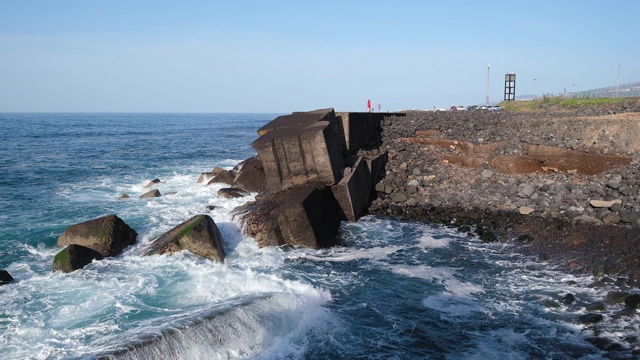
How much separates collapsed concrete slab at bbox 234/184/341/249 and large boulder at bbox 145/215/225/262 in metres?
1.16

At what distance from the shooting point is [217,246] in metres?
10.1

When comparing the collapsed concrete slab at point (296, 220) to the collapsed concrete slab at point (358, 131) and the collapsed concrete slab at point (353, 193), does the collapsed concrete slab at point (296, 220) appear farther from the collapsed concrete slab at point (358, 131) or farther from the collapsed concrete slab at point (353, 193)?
the collapsed concrete slab at point (358, 131)

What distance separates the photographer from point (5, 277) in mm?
8750

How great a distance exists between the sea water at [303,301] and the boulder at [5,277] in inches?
6.8

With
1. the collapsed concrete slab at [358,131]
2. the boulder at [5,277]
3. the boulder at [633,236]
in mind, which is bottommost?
the boulder at [5,277]

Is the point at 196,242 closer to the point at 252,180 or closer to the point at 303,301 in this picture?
the point at 303,301

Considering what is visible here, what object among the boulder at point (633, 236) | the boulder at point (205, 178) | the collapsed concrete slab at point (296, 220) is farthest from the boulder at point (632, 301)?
the boulder at point (205, 178)

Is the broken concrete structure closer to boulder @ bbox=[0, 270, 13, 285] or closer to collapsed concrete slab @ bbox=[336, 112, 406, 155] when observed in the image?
collapsed concrete slab @ bbox=[336, 112, 406, 155]

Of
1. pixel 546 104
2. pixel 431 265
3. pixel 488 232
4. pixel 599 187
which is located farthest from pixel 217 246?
pixel 546 104

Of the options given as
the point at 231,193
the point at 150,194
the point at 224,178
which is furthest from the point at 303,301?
the point at 224,178

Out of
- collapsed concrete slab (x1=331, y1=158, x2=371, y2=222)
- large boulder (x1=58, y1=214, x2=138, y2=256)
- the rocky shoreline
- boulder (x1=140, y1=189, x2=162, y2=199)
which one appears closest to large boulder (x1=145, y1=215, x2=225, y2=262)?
large boulder (x1=58, y1=214, x2=138, y2=256)

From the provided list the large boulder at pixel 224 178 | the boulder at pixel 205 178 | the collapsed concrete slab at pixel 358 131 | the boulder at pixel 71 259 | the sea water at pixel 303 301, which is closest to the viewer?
the sea water at pixel 303 301

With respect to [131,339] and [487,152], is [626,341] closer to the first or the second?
[131,339]

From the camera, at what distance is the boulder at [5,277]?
8.68 meters
